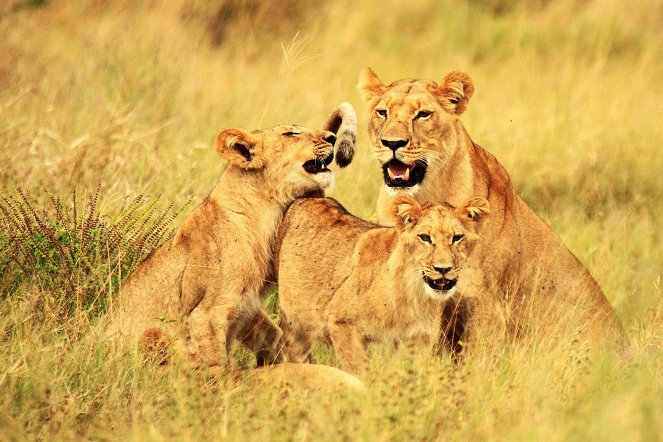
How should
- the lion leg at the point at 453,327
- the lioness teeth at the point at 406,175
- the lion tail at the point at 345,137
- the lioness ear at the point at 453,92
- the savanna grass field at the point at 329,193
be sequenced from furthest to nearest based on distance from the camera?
the lion tail at the point at 345,137
the lioness ear at the point at 453,92
the lioness teeth at the point at 406,175
the lion leg at the point at 453,327
the savanna grass field at the point at 329,193

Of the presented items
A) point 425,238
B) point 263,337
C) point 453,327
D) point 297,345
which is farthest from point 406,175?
point 263,337

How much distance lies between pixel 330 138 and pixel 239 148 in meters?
0.46

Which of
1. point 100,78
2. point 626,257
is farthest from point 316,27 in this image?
point 626,257

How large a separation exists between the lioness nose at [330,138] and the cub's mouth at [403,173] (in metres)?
A: 0.44

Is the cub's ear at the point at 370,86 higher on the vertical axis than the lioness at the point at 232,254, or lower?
higher

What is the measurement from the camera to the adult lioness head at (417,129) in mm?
5672

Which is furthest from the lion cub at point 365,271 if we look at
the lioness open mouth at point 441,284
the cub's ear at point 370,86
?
the cub's ear at point 370,86

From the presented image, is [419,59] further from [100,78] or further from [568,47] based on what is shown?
[100,78]

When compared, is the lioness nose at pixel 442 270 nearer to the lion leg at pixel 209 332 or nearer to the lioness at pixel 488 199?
the lioness at pixel 488 199

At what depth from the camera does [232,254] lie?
234 inches

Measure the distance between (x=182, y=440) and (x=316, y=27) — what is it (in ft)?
27.7

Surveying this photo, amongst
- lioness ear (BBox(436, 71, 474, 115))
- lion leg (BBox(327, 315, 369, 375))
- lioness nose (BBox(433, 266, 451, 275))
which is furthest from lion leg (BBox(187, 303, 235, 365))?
lioness ear (BBox(436, 71, 474, 115))

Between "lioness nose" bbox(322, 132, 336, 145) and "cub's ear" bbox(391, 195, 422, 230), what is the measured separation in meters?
0.86

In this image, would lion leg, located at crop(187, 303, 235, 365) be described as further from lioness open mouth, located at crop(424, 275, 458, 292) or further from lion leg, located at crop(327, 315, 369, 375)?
lioness open mouth, located at crop(424, 275, 458, 292)
